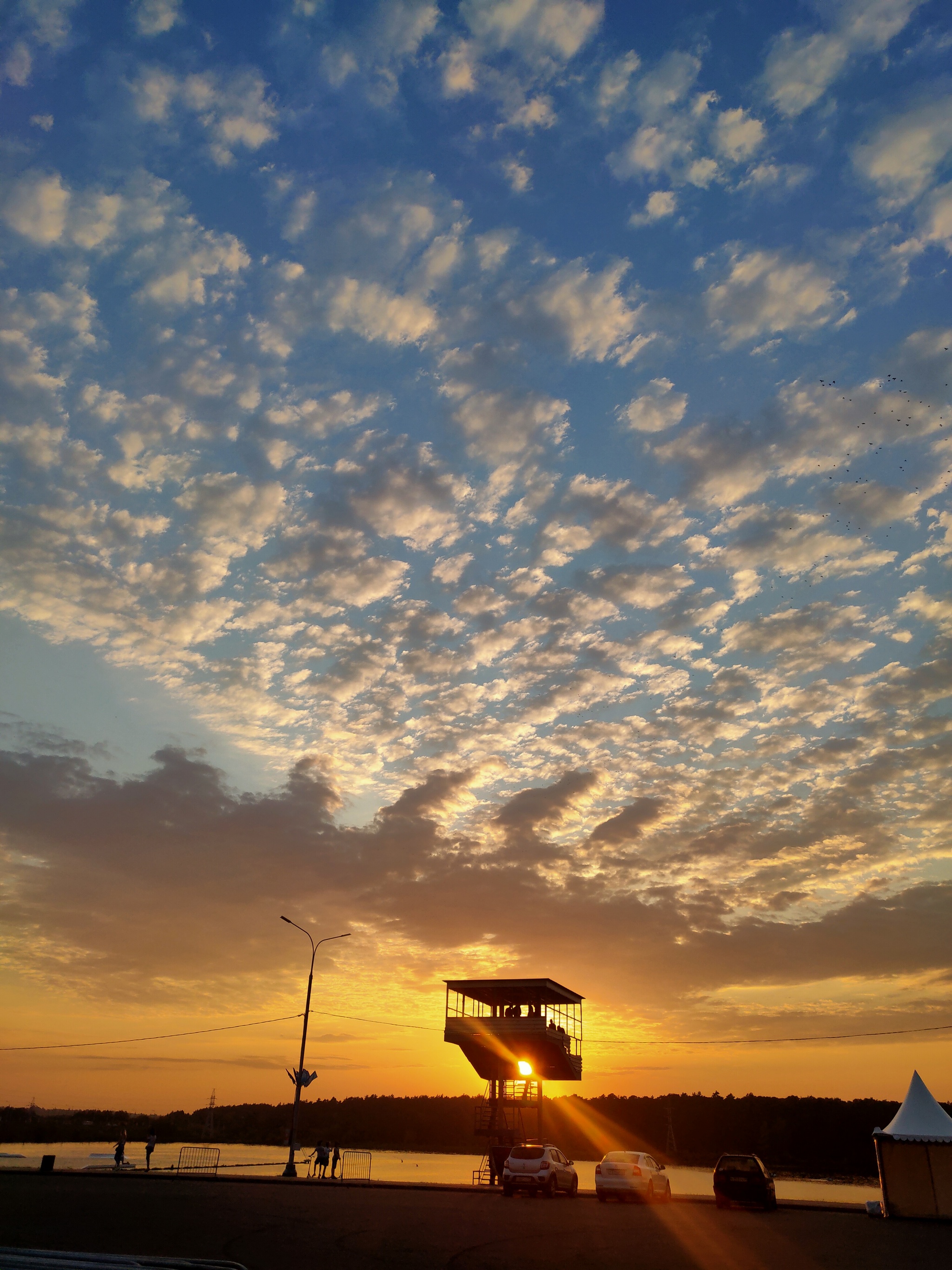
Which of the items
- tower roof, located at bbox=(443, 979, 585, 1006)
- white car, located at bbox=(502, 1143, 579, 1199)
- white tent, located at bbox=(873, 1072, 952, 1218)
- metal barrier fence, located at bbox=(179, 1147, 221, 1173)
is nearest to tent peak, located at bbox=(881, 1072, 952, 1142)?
white tent, located at bbox=(873, 1072, 952, 1218)

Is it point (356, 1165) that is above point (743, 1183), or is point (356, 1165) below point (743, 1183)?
below

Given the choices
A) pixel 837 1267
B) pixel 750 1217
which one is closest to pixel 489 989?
pixel 750 1217

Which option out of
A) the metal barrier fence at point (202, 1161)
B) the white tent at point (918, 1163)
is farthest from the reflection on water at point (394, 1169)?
the white tent at point (918, 1163)

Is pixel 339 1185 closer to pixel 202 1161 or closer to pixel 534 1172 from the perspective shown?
pixel 534 1172

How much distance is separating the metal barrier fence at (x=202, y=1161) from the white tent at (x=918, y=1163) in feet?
101

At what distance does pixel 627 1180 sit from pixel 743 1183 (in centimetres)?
375

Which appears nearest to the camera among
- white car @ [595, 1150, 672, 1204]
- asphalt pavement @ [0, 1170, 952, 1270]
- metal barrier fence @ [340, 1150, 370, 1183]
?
asphalt pavement @ [0, 1170, 952, 1270]

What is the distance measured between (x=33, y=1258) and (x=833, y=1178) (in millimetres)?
173271

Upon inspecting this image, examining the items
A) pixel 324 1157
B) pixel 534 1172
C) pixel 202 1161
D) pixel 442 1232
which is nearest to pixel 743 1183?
pixel 534 1172

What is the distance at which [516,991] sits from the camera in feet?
144

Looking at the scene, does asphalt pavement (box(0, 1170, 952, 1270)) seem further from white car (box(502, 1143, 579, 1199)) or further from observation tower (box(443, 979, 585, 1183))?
observation tower (box(443, 979, 585, 1183))

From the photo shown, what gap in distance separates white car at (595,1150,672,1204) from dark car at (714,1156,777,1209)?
1.78 metres

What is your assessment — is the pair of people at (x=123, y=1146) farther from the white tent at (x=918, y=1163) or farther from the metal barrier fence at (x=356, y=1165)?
the white tent at (x=918, y=1163)

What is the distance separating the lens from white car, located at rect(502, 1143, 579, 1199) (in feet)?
96.8
